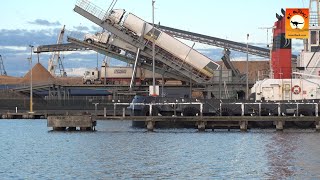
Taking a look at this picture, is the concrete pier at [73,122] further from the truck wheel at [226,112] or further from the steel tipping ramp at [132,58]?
the steel tipping ramp at [132,58]

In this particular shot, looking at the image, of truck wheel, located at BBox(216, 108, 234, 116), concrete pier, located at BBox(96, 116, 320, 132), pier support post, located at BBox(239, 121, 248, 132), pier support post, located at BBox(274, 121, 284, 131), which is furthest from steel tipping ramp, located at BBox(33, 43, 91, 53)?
pier support post, located at BBox(274, 121, 284, 131)

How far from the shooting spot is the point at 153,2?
7994 cm

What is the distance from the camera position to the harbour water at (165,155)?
111 ft

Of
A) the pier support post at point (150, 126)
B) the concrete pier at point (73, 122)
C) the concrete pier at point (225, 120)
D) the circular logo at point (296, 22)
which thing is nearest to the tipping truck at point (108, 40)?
the circular logo at point (296, 22)

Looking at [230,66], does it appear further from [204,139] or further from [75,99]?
[204,139]

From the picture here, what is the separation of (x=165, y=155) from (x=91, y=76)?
70.9m

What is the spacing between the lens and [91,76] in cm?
11144

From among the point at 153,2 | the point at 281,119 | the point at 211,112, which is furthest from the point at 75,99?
the point at 281,119

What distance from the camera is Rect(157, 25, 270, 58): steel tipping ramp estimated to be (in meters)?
108

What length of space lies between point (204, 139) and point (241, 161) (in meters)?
13.1

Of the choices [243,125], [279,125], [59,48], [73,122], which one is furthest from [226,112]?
[59,48]

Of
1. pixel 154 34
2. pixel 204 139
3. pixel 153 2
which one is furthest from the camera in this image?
pixel 154 34

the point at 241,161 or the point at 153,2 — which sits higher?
the point at 153,2

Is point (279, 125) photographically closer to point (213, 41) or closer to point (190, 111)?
point (190, 111)
